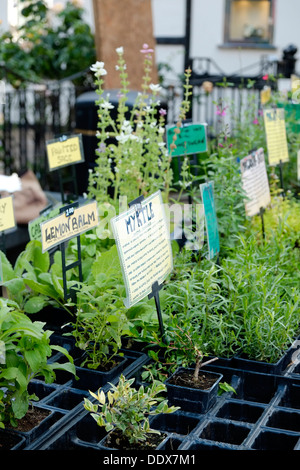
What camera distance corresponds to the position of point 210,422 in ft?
5.49

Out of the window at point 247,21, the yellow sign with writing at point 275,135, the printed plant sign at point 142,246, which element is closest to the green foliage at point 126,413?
the printed plant sign at point 142,246

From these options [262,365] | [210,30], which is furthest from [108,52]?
[210,30]

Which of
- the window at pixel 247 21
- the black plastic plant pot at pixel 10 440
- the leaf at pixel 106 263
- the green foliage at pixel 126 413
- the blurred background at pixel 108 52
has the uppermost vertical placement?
the window at pixel 247 21

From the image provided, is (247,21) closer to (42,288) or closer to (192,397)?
(42,288)

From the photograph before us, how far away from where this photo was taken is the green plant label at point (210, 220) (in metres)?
2.28

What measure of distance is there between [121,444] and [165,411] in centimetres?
14

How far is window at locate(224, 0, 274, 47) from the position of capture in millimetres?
10828

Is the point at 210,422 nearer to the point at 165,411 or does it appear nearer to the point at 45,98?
the point at 165,411

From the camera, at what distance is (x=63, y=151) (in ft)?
9.20

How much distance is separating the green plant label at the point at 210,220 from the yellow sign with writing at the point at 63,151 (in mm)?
746

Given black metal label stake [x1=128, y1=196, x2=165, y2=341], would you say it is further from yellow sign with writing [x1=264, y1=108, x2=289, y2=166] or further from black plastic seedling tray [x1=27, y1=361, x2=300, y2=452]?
yellow sign with writing [x1=264, y1=108, x2=289, y2=166]

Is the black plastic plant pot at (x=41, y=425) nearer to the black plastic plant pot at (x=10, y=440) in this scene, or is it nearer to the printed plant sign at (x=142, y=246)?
the black plastic plant pot at (x=10, y=440)

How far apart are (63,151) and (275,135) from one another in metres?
1.20
